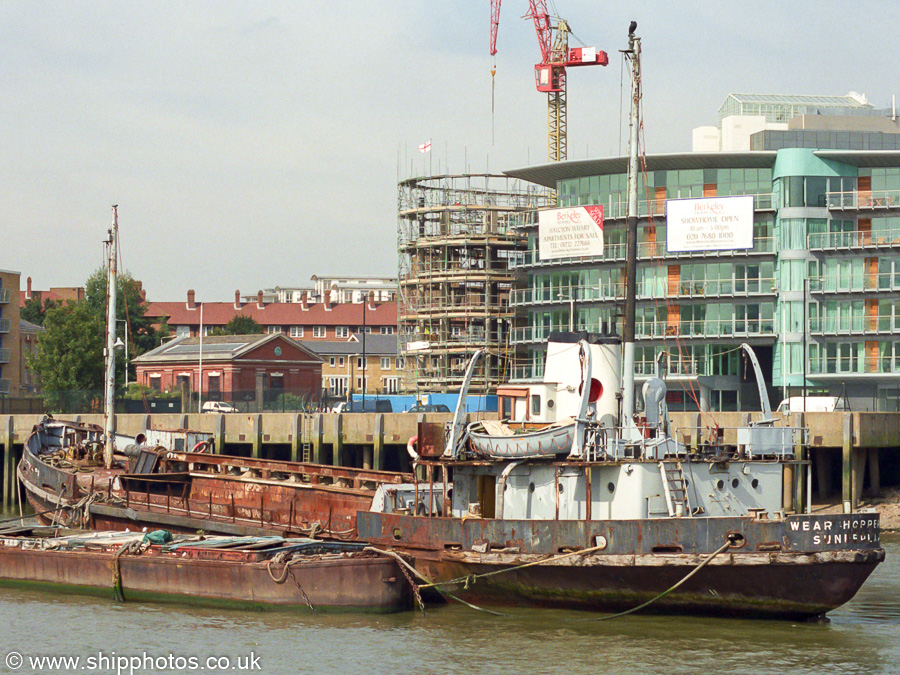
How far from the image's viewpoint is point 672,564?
93.1 feet

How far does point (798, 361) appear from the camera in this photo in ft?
247

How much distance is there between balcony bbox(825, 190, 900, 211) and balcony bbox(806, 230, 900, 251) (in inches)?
55.9

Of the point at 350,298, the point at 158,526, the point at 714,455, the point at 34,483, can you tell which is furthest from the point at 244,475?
the point at 350,298

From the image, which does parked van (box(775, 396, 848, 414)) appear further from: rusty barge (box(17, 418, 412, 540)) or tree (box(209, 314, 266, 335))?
tree (box(209, 314, 266, 335))

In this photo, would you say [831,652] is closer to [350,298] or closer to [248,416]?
[248,416]

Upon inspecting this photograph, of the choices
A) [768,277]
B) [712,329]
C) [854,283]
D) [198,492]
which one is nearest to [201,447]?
[198,492]

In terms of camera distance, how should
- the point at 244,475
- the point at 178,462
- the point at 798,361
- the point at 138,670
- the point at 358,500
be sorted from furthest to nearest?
the point at 798,361 → the point at 178,462 → the point at 244,475 → the point at 358,500 → the point at 138,670

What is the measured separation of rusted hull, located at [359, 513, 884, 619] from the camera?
91.7ft

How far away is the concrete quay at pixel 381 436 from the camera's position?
55.3m

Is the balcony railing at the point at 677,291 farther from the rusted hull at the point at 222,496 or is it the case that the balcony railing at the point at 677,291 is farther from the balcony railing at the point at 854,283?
the rusted hull at the point at 222,496

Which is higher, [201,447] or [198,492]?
[201,447]

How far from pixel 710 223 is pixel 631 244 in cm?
4478

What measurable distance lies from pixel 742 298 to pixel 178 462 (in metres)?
43.2

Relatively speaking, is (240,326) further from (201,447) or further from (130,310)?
(201,447)
